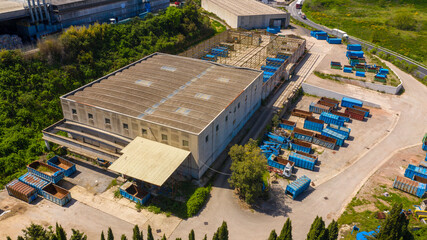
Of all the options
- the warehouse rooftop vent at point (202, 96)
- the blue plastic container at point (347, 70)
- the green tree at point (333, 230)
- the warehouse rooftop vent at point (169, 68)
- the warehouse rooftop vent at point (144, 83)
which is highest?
the warehouse rooftop vent at point (169, 68)

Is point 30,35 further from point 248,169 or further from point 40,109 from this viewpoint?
point 248,169

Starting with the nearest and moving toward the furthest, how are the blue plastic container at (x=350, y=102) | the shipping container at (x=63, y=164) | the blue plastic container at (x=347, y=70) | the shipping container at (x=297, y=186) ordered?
the shipping container at (x=297, y=186) < the shipping container at (x=63, y=164) < the blue plastic container at (x=350, y=102) < the blue plastic container at (x=347, y=70)

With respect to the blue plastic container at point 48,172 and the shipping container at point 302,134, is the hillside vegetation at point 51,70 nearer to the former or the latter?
the blue plastic container at point 48,172

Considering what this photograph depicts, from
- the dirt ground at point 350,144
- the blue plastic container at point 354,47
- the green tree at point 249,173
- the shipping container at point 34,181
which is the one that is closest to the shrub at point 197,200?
the green tree at point 249,173

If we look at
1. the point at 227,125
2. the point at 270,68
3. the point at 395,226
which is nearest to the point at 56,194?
the point at 227,125

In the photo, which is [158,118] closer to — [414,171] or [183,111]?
[183,111]
